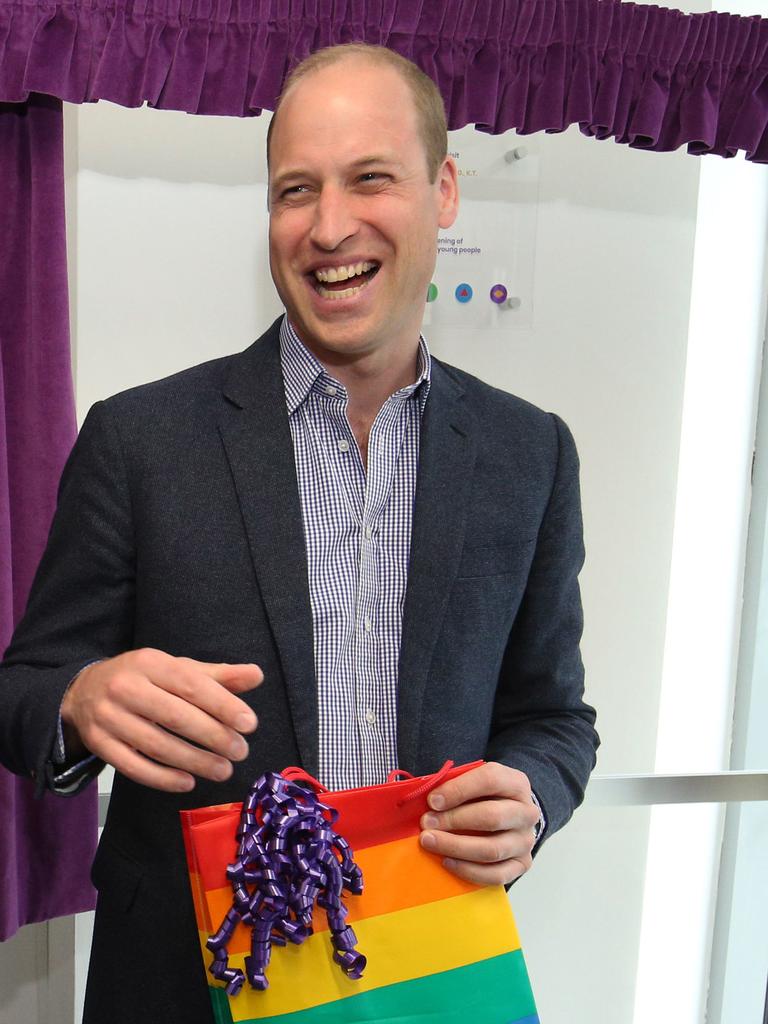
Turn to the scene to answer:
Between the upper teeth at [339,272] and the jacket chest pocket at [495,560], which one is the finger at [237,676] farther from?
the upper teeth at [339,272]

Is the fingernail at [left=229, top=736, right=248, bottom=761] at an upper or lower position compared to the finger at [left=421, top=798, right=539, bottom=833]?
upper

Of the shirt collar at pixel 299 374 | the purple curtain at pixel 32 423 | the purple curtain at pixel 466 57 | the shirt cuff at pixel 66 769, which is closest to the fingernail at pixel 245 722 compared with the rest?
the shirt cuff at pixel 66 769

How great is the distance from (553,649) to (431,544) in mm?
253

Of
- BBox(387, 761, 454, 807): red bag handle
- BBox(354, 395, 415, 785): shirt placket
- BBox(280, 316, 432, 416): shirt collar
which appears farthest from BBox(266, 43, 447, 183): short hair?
BBox(387, 761, 454, 807): red bag handle

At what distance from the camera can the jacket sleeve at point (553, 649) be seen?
4.18 feet

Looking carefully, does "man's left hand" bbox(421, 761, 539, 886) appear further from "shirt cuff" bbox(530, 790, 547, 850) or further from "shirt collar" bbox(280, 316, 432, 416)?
"shirt collar" bbox(280, 316, 432, 416)

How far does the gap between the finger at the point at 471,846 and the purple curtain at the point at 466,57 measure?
1.31 metres

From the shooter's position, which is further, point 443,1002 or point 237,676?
point 443,1002

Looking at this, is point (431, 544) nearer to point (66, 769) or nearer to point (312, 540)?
point (312, 540)

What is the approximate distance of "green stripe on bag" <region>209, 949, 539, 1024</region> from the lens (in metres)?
0.97

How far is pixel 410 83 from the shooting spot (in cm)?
118

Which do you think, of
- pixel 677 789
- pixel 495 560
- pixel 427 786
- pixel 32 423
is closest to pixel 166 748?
pixel 427 786

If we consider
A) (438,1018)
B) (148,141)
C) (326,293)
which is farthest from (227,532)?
(148,141)

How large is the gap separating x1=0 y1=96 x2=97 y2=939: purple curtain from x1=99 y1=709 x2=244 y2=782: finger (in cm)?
100
